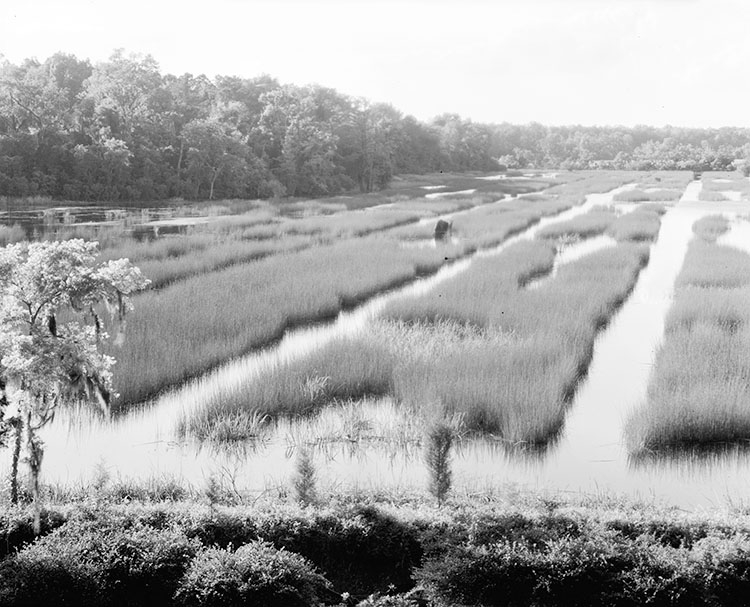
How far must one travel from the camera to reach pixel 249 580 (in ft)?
17.6

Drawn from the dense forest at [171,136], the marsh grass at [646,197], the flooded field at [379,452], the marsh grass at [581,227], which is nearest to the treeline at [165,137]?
the dense forest at [171,136]

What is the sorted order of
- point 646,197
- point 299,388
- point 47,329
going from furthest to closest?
point 646,197, point 299,388, point 47,329

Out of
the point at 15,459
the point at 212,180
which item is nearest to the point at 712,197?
the point at 212,180

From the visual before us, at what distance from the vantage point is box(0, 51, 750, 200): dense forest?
4300 centimetres

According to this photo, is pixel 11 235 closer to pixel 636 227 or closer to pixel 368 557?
pixel 368 557

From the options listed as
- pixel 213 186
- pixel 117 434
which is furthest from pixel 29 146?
pixel 117 434

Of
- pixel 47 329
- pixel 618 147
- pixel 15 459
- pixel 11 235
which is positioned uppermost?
pixel 618 147

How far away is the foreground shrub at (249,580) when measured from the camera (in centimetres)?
536

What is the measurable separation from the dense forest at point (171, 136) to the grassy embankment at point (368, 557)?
38.9 m

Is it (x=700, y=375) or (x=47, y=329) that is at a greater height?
(x=47, y=329)

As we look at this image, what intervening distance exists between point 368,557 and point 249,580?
1.18m

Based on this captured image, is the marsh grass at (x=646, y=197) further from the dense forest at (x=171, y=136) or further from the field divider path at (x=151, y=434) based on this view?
the field divider path at (x=151, y=434)

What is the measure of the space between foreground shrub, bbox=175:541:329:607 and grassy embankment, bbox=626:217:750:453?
5.30m

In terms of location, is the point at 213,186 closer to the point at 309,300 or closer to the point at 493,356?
the point at 309,300
